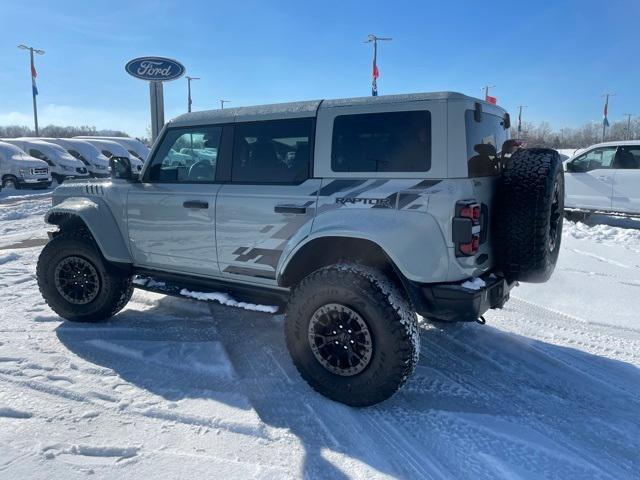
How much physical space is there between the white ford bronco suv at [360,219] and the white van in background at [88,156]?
1850 cm

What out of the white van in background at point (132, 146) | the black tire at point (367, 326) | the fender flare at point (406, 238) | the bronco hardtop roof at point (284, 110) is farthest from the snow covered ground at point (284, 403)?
the white van in background at point (132, 146)

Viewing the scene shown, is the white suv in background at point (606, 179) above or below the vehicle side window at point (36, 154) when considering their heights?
below

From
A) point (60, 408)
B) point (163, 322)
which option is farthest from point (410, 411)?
point (163, 322)

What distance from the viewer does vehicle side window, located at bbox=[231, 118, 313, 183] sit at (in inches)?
141

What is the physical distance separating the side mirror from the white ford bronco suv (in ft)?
1.32

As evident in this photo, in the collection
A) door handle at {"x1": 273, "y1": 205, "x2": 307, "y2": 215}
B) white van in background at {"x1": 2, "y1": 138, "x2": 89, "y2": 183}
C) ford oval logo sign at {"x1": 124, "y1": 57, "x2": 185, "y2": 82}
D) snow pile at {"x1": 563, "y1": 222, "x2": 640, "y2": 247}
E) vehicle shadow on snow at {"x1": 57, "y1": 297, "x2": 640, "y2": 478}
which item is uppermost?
ford oval logo sign at {"x1": 124, "y1": 57, "x2": 185, "y2": 82}

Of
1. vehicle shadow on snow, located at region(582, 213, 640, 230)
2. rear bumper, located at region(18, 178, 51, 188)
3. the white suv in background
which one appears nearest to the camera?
the white suv in background

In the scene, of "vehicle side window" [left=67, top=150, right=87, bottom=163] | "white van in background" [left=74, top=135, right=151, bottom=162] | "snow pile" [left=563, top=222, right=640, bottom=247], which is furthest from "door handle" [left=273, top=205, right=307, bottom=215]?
"white van in background" [left=74, top=135, right=151, bottom=162]

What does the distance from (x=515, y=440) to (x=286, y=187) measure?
220 cm

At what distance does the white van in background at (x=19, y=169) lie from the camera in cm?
1667

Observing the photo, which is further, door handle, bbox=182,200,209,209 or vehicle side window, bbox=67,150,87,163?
vehicle side window, bbox=67,150,87,163

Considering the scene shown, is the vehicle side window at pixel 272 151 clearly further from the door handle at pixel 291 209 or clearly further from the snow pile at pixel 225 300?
the snow pile at pixel 225 300

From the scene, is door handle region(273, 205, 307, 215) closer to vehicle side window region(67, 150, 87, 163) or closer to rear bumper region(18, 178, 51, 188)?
rear bumper region(18, 178, 51, 188)

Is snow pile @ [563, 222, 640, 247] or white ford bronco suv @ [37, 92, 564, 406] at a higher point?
white ford bronco suv @ [37, 92, 564, 406]
